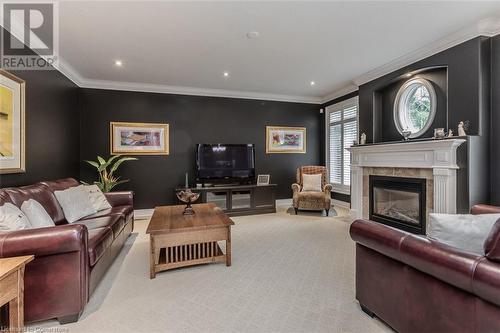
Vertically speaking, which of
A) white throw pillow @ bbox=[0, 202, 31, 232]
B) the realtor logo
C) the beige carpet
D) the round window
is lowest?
the beige carpet

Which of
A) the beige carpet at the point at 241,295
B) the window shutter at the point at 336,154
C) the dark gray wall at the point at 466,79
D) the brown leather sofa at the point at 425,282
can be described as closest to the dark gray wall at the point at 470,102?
the dark gray wall at the point at 466,79

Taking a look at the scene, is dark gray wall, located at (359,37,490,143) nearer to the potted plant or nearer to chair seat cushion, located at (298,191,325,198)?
chair seat cushion, located at (298,191,325,198)

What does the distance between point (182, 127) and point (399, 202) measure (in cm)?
457

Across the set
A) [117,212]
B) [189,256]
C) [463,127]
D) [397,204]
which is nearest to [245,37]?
[189,256]

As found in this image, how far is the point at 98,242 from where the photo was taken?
2223mm

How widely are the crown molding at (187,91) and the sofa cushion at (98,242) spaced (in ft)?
11.9

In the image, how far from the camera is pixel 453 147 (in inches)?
121

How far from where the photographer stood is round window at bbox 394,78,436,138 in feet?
12.3

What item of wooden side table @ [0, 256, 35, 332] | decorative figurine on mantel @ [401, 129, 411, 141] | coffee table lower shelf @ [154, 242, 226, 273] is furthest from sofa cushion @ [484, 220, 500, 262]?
decorative figurine on mantel @ [401, 129, 411, 141]

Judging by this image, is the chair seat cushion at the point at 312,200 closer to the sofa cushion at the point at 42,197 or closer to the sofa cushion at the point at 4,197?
the sofa cushion at the point at 42,197

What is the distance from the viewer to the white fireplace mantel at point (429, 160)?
3096 millimetres

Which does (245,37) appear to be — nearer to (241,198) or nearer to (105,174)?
(241,198)

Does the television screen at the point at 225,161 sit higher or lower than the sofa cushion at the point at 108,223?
higher

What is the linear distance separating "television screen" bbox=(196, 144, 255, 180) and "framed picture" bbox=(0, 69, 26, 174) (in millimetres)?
2945
